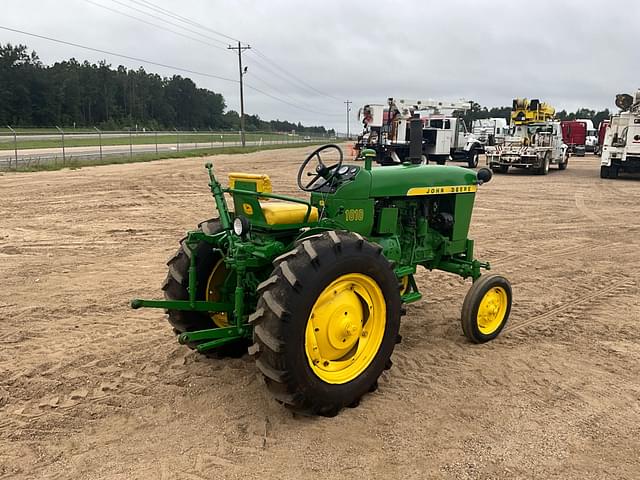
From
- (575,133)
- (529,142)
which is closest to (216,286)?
(529,142)

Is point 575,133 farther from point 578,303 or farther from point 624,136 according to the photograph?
point 578,303

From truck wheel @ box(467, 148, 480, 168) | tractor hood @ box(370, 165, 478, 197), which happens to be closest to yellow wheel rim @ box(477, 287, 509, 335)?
tractor hood @ box(370, 165, 478, 197)

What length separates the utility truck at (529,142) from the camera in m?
21.7

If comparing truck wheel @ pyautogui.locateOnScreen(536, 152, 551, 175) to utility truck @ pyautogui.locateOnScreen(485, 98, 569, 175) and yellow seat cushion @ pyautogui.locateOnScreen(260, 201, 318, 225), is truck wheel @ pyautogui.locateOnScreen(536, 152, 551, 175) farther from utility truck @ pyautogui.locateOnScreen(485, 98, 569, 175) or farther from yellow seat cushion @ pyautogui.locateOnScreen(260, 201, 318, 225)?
yellow seat cushion @ pyautogui.locateOnScreen(260, 201, 318, 225)

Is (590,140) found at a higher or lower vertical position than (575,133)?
lower

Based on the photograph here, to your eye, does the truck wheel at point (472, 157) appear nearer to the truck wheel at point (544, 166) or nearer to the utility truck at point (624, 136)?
the truck wheel at point (544, 166)

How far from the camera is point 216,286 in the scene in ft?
13.5

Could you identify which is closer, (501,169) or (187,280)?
(187,280)

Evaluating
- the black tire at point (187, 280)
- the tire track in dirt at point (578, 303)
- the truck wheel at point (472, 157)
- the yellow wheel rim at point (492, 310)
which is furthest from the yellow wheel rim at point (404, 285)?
the truck wheel at point (472, 157)

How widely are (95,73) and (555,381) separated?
89003mm

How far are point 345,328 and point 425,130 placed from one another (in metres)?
22.2

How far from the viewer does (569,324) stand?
5.15 meters

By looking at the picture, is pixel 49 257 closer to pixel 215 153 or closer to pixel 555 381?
→ pixel 555 381

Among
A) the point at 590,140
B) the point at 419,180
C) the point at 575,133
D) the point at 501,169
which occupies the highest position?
the point at 419,180
